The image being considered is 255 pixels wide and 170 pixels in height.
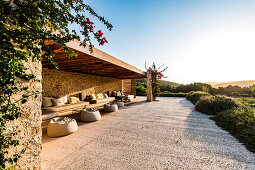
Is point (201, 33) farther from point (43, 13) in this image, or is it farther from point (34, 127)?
point (34, 127)

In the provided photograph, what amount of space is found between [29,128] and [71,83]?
19.1 ft

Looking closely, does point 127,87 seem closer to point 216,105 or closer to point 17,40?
point 216,105

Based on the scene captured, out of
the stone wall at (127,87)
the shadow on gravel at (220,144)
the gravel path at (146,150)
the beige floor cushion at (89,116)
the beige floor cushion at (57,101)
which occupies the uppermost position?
the stone wall at (127,87)

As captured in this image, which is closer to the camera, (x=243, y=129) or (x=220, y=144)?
(x=220, y=144)

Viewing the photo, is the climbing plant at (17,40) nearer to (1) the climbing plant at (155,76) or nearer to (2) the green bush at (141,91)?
(1) the climbing plant at (155,76)

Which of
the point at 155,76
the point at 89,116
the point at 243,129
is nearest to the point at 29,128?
the point at 89,116

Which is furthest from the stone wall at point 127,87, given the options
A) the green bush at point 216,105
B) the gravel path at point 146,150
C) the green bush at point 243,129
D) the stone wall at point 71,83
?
the gravel path at point 146,150

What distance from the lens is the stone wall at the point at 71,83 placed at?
550cm

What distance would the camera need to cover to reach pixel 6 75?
1043 millimetres

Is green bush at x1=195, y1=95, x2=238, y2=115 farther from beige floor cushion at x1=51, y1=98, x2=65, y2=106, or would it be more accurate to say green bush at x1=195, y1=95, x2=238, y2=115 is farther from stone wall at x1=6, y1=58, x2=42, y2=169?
beige floor cushion at x1=51, y1=98, x2=65, y2=106

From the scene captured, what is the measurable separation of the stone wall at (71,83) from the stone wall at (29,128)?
3527 millimetres

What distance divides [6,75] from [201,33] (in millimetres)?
7249

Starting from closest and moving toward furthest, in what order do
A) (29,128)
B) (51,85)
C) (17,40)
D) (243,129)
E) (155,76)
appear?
1. (17,40)
2. (29,128)
3. (243,129)
4. (51,85)
5. (155,76)

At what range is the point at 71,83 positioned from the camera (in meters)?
6.66
